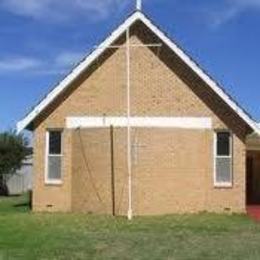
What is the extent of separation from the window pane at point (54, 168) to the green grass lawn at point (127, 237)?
8.93 feet

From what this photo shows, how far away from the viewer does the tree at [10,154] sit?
187 feet

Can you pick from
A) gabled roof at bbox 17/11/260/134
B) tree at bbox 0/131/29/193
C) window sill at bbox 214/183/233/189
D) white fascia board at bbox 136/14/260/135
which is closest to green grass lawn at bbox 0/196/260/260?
window sill at bbox 214/183/233/189

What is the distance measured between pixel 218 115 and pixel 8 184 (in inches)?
1140

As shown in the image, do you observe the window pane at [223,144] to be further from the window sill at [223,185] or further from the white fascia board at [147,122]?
the window sill at [223,185]

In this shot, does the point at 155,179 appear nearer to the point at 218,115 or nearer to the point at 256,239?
the point at 218,115

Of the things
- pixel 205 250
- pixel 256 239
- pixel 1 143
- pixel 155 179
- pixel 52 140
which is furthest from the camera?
pixel 1 143

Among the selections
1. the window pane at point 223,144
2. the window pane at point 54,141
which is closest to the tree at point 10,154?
the window pane at point 54,141

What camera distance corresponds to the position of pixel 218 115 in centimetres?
3244

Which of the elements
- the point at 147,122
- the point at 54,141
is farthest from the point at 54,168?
the point at 147,122

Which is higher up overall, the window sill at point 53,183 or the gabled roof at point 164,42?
the gabled roof at point 164,42

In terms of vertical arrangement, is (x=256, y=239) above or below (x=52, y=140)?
below

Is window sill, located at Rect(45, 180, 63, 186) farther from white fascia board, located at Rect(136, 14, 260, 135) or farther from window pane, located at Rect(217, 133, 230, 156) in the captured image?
white fascia board, located at Rect(136, 14, 260, 135)

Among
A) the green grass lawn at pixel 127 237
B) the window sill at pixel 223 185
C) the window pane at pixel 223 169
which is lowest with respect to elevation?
the green grass lawn at pixel 127 237

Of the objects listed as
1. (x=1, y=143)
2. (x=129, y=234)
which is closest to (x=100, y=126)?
(x=129, y=234)
